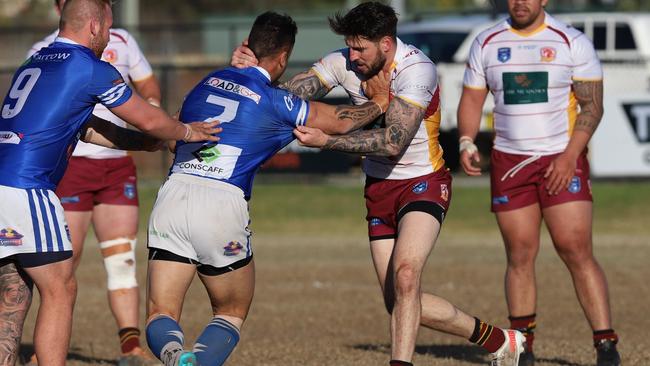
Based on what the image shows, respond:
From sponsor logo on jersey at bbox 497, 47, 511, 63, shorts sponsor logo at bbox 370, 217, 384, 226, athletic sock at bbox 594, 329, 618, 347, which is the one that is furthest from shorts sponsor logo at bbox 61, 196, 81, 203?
athletic sock at bbox 594, 329, 618, 347

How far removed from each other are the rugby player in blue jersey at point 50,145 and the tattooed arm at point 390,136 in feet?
2.62

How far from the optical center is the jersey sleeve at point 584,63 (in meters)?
8.26

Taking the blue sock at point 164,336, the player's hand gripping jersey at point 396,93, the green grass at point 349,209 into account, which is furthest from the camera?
the green grass at point 349,209

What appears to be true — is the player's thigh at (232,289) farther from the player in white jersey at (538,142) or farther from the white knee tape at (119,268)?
the white knee tape at (119,268)

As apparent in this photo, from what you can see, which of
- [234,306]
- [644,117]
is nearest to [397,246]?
[234,306]

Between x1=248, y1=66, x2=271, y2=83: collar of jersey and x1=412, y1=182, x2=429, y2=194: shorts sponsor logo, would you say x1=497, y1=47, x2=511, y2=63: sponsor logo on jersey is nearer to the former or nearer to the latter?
x1=412, y1=182, x2=429, y2=194: shorts sponsor logo

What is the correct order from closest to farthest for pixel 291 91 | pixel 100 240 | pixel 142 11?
pixel 291 91 < pixel 100 240 < pixel 142 11

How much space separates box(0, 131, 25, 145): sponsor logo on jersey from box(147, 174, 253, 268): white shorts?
784 millimetres

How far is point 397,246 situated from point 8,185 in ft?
7.32

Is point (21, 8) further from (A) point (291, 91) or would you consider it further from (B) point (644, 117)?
(A) point (291, 91)

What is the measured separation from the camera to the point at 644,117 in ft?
62.4

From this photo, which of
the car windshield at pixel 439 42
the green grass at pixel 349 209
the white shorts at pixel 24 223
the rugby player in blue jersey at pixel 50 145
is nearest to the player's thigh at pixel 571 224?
the rugby player in blue jersey at pixel 50 145

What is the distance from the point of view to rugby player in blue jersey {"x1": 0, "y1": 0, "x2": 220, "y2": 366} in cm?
645

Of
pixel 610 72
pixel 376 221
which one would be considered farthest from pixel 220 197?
pixel 610 72
